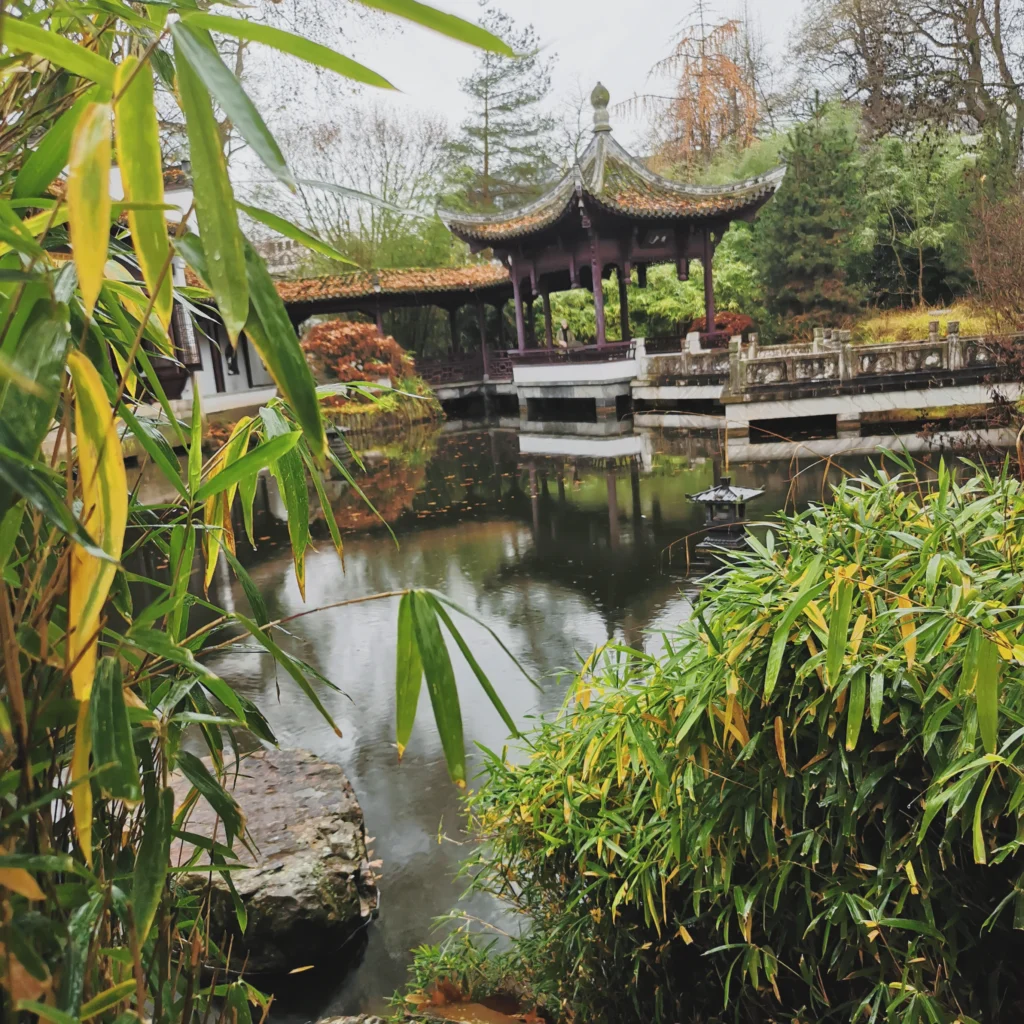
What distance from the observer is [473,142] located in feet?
78.2

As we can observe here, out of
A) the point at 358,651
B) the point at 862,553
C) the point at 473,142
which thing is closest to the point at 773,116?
the point at 473,142

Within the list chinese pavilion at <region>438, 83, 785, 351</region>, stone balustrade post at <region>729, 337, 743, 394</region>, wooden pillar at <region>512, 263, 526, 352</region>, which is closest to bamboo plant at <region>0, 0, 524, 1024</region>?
stone balustrade post at <region>729, 337, 743, 394</region>

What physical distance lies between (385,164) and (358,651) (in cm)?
1989

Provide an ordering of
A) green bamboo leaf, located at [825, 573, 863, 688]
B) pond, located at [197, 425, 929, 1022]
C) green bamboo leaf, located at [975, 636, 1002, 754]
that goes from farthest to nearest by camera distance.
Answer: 1. pond, located at [197, 425, 929, 1022]
2. green bamboo leaf, located at [825, 573, 863, 688]
3. green bamboo leaf, located at [975, 636, 1002, 754]

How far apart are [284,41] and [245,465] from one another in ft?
1.31

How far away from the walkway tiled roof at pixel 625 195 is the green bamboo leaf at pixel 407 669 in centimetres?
1371

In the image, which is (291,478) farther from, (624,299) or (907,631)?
(624,299)

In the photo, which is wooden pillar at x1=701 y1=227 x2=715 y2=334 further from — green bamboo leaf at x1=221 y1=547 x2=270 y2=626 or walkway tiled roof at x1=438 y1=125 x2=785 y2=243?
green bamboo leaf at x1=221 y1=547 x2=270 y2=626

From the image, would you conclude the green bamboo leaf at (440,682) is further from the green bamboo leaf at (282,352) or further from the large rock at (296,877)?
the large rock at (296,877)

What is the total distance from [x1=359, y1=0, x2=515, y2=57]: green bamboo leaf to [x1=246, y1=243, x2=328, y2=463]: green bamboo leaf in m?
0.16

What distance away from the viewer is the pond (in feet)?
8.94

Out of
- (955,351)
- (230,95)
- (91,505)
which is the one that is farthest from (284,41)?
(955,351)

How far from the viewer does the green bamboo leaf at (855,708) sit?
1.23 meters

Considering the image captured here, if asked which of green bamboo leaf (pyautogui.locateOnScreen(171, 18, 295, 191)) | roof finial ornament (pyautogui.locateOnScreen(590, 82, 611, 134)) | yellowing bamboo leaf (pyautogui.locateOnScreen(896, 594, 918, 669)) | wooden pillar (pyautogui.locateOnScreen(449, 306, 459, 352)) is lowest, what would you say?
yellowing bamboo leaf (pyautogui.locateOnScreen(896, 594, 918, 669))
